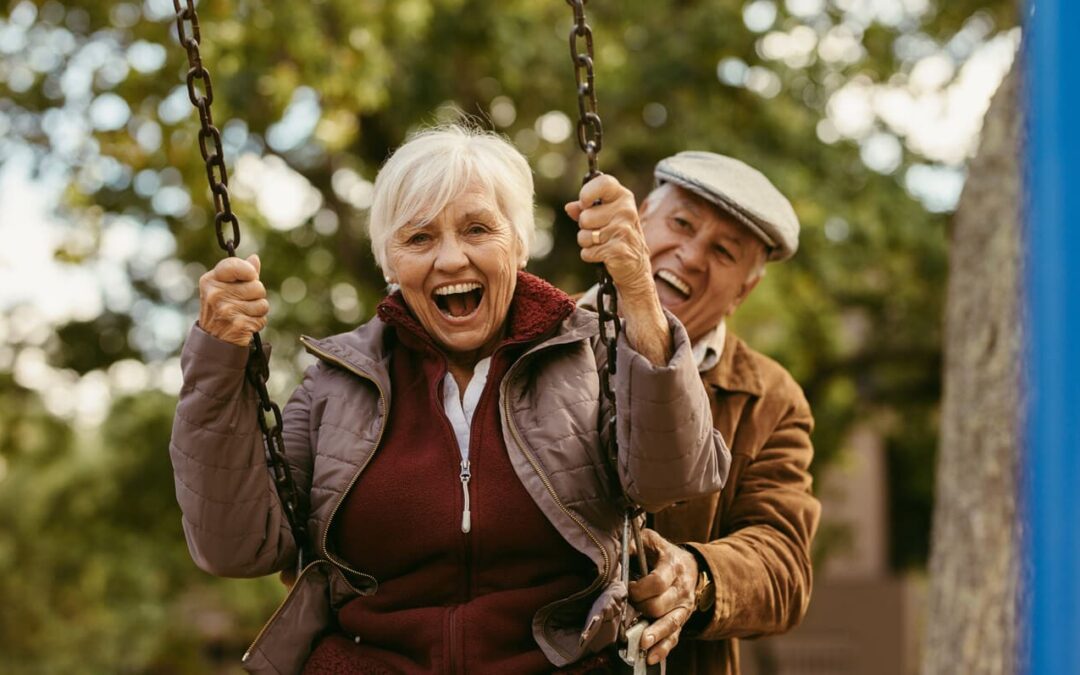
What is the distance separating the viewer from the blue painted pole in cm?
210

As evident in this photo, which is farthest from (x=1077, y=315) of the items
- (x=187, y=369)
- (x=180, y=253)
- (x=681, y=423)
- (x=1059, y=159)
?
(x=180, y=253)

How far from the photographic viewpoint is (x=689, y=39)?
9766mm

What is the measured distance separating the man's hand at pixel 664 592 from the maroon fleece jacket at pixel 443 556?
14cm

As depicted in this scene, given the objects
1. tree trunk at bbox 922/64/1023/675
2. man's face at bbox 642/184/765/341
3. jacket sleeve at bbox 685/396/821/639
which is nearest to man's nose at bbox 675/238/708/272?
man's face at bbox 642/184/765/341

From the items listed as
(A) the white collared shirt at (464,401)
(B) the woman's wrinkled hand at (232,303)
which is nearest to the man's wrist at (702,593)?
(A) the white collared shirt at (464,401)

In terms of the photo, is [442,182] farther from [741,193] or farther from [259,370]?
[741,193]

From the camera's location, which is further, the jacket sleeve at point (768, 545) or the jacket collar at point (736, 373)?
the jacket collar at point (736, 373)

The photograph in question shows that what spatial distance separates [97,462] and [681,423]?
10045mm

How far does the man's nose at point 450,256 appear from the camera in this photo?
2488 millimetres

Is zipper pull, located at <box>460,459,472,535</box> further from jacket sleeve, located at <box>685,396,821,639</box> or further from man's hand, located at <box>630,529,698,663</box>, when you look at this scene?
jacket sleeve, located at <box>685,396,821,639</box>

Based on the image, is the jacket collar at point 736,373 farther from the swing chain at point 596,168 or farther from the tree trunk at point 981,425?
the tree trunk at point 981,425

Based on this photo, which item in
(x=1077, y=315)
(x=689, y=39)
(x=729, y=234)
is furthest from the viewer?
(x=689, y=39)

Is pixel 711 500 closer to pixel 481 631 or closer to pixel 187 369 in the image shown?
pixel 481 631

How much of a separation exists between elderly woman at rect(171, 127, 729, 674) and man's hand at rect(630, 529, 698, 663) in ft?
0.34
